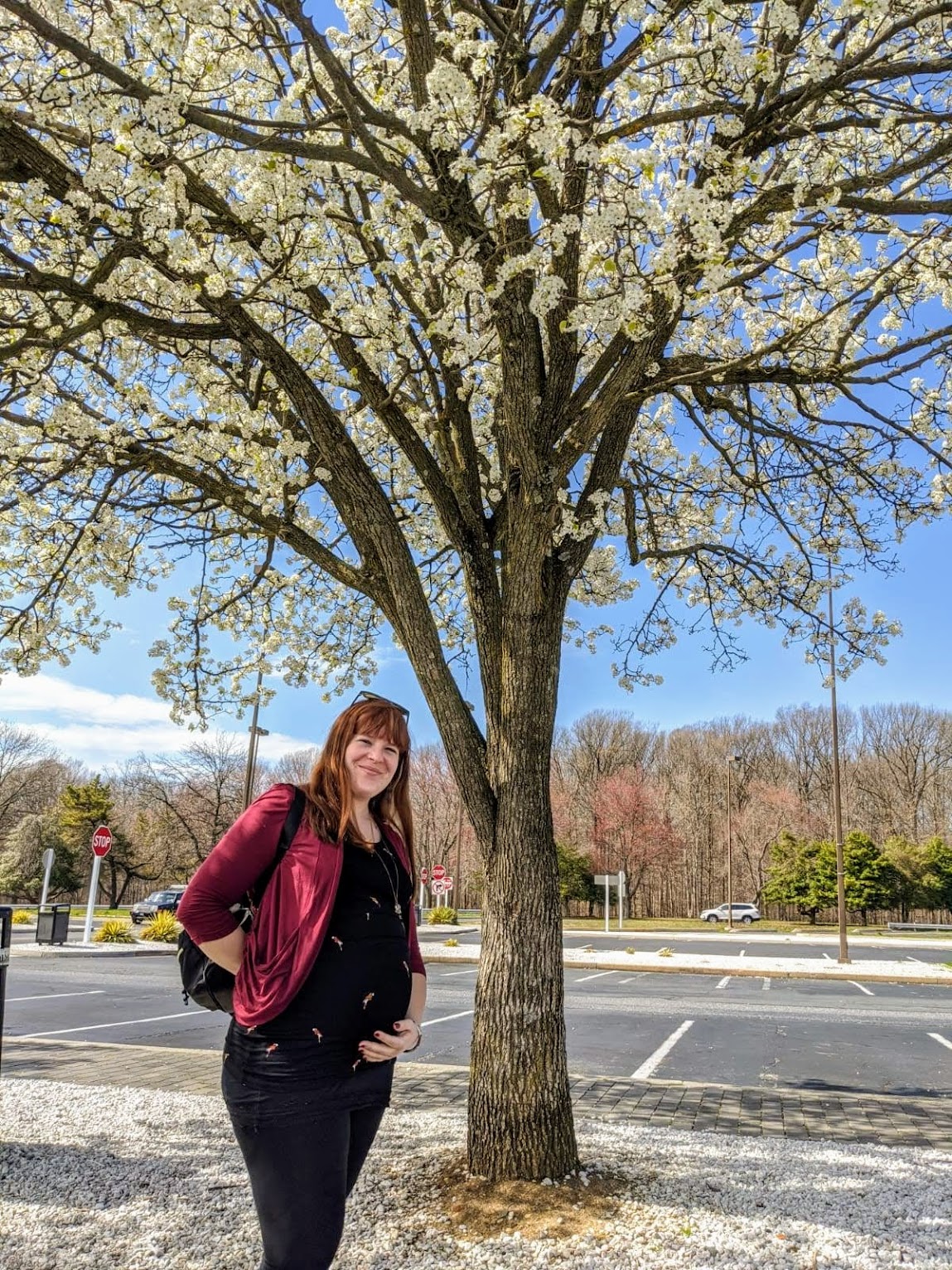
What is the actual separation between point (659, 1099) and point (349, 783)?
17.1 feet

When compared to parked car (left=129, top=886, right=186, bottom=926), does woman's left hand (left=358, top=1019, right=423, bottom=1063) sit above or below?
above

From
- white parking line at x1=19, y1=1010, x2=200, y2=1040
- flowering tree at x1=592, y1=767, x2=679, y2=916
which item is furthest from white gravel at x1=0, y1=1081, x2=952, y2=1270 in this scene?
flowering tree at x1=592, y1=767, x2=679, y2=916

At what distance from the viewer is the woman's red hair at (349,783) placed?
226cm

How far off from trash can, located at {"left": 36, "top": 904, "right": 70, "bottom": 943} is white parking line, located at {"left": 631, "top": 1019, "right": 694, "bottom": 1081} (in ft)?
51.2

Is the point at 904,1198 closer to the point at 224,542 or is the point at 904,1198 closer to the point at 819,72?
the point at 819,72

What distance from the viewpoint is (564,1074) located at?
14.0 ft

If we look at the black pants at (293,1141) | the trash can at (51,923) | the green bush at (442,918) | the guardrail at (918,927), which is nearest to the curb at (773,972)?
the trash can at (51,923)

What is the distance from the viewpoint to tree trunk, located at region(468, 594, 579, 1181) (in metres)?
4.12

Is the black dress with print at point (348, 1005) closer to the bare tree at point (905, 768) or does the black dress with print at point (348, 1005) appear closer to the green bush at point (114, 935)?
the green bush at point (114, 935)

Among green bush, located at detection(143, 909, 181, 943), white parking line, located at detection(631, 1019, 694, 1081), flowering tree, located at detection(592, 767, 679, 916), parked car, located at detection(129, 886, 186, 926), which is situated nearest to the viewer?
white parking line, located at detection(631, 1019, 694, 1081)

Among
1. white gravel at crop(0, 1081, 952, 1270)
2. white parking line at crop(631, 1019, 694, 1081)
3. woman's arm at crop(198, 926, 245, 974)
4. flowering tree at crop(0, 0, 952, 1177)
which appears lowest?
white parking line at crop(631, 1019, 694, 1081)

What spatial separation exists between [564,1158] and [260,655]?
487 cm

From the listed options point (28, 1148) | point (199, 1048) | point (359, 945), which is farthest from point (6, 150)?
point (199, 1048)

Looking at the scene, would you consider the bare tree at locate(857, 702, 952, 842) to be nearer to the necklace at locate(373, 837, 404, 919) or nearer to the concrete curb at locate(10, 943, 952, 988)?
the concrete curb at locate(10, 943, 952, 988)
